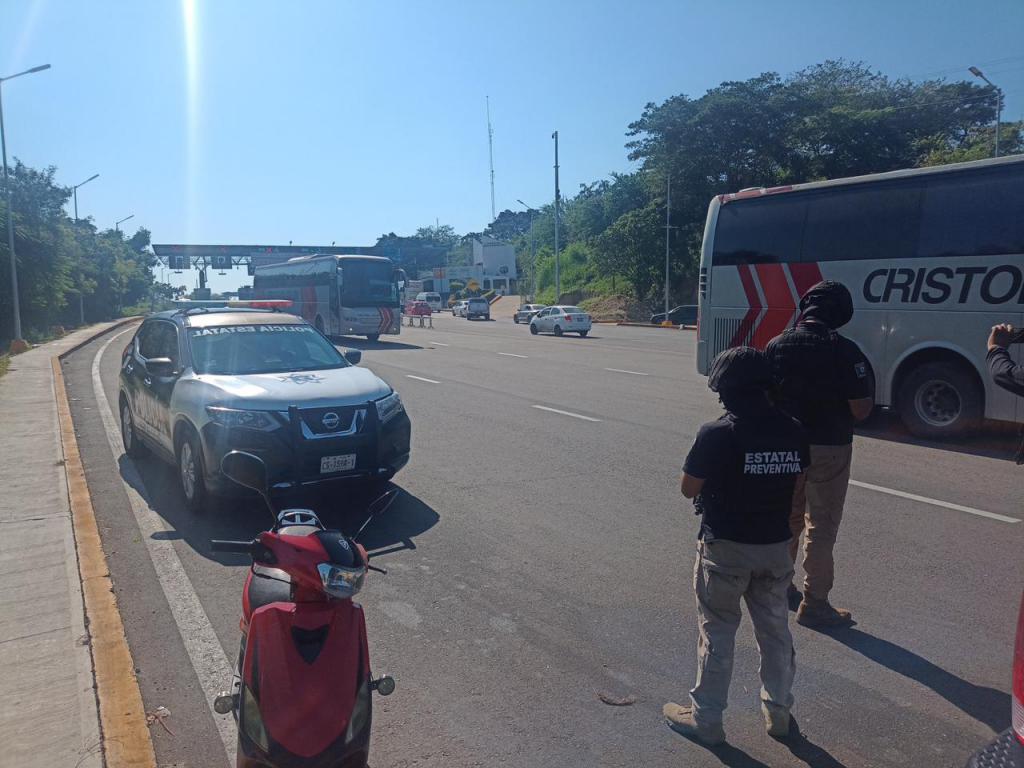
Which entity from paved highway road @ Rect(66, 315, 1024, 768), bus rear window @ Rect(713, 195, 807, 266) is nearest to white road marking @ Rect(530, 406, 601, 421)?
paved highway road @ Rect(66, 315, 1024, 768)

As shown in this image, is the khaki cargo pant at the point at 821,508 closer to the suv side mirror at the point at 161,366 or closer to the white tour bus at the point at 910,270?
the suv side mirror at the point at 161,366

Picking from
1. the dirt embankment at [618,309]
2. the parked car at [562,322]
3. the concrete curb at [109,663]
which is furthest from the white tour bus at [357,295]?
the dirt embankment at [618,309]

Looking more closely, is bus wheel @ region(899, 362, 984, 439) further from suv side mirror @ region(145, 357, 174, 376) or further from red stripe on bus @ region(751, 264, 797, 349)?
suv side mirror @ region(145, 357, 174, 376)

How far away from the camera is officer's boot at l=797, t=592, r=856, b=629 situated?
504cm

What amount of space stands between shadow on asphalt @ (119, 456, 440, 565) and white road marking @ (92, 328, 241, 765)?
130 millimetres

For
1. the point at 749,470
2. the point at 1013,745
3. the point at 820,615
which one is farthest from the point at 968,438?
the point at 1013,745

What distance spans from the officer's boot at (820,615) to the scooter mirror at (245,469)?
3.33 m

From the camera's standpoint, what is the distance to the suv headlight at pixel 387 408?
289 inches

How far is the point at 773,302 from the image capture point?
1296 cm

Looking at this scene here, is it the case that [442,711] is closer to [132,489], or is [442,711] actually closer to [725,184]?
[132,489]

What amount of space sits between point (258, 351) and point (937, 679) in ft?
20.3

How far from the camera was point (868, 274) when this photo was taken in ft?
38.3

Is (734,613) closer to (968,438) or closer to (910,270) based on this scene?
(968,438)

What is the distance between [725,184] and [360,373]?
47.8 meters
